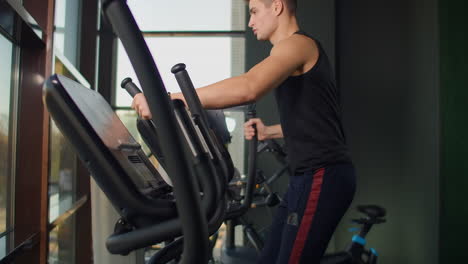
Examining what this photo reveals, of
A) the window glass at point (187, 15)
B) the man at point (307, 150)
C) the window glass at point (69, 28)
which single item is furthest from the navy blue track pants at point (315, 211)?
the window glass at point (187, 15)

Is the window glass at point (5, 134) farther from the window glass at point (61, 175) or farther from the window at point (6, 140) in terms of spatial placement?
the window glass at point (61, 175)

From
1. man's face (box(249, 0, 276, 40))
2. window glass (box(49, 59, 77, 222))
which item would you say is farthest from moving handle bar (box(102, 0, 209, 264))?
window glass (box(49, 59, 77, 222))

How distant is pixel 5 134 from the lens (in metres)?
1.68

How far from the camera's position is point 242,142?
395 centimetres

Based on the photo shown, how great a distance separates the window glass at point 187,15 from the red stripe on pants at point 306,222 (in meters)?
2.95

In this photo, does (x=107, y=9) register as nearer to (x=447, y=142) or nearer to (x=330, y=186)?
(x=330, y=186)

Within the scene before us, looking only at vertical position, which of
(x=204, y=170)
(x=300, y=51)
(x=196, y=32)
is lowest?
(x=204, y=170)

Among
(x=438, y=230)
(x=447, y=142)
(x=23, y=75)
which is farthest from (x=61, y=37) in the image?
(x=438, y=230)

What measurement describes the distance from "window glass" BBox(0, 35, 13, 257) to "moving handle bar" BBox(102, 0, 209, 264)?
139 centimetres

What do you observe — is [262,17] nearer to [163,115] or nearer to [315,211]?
[315,211]

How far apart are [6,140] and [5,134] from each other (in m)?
0.03

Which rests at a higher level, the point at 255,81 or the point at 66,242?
the point at 255,81

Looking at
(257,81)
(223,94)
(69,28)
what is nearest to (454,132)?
(257,81)

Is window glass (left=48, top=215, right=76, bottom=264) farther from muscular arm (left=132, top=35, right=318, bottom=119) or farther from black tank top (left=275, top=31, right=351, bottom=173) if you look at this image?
muscular arm (left=132, top=35, right=318, bottom=119)
